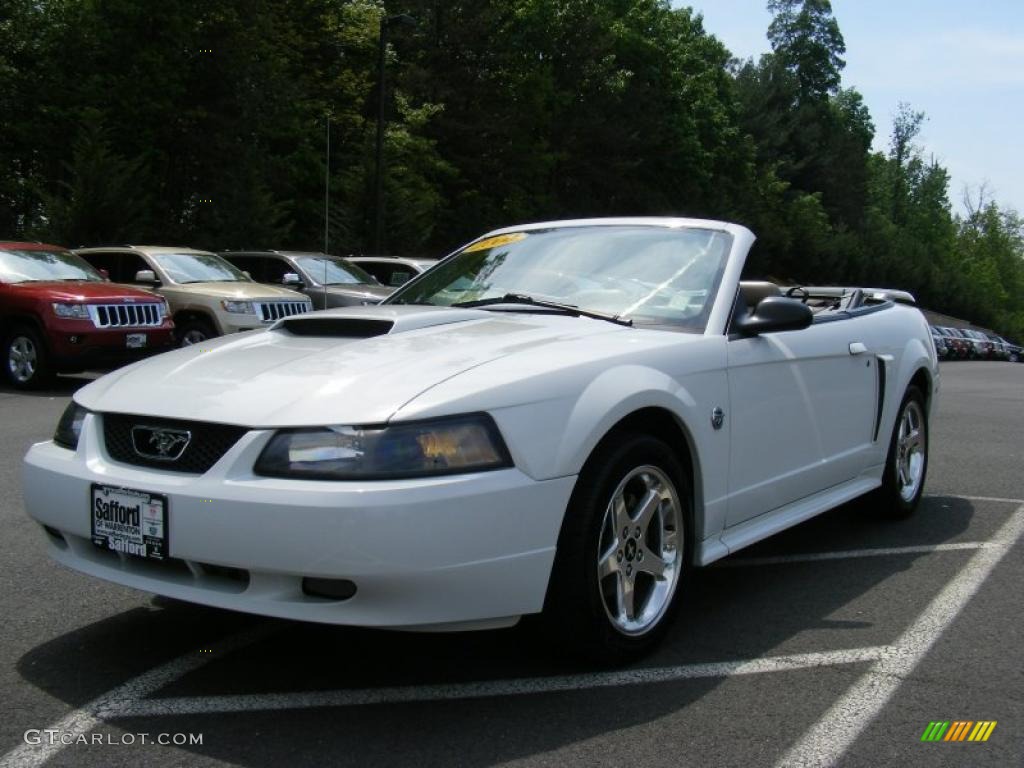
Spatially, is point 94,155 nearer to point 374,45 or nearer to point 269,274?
point 269,274

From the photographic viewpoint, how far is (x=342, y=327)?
4.00 metres

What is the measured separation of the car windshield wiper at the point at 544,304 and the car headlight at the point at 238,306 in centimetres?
1036

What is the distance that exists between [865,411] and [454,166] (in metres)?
38.6

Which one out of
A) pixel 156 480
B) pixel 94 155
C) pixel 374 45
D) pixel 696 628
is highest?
pixel 374 45

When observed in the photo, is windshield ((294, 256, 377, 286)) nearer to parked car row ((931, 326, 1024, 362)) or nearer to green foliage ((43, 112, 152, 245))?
green foliage ((43, 112, 152, 245))

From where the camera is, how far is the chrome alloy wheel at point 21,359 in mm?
12172

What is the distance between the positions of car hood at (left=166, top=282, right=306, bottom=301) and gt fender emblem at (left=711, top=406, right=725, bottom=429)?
11.4 m

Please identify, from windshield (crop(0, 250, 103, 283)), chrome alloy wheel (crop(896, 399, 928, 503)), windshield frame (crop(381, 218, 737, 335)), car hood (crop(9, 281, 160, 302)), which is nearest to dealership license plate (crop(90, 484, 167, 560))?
windshield frame (crop(381, 218, 737, 335))

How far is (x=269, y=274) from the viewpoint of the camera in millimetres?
17969

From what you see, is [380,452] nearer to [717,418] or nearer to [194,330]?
[717,418]

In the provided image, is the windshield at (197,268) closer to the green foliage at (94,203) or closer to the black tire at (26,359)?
the black tire at (26,359)

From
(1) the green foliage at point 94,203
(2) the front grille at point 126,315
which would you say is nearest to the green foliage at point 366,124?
(1) the green foliage at point 94,203

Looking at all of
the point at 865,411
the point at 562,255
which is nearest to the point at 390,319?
the point at 562,255

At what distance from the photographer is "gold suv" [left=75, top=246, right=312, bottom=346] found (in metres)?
14.5
